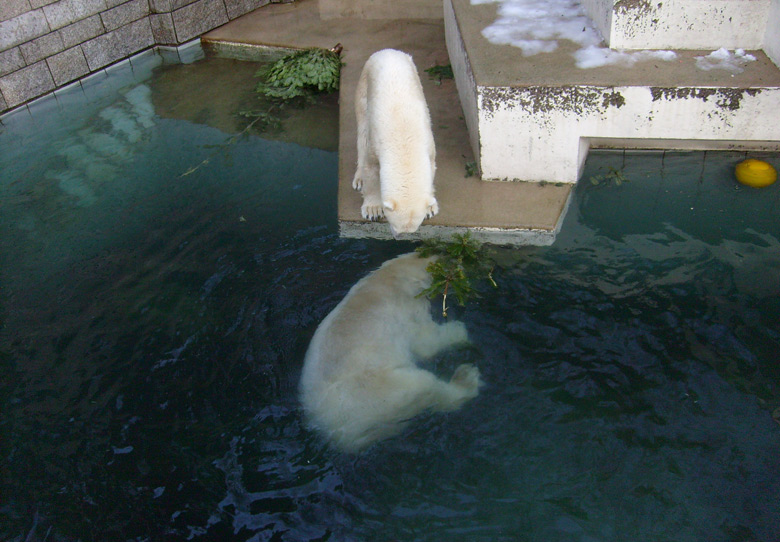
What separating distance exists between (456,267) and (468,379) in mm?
977

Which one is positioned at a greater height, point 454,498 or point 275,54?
point 275,54

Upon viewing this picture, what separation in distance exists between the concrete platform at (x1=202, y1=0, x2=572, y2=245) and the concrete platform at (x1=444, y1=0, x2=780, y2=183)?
288 mm

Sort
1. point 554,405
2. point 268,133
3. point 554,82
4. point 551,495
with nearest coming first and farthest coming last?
point 551,495 < point 554,405 < point 554,82 < point 268,133

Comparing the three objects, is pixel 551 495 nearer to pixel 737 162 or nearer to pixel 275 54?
pixel 737 162

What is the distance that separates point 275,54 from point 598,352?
624 cm

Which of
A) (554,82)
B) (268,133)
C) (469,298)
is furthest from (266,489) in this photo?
(268,133)

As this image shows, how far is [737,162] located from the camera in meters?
5.37

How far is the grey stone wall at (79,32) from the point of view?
7.32 metres

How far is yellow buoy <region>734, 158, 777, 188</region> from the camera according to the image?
5.05 meters

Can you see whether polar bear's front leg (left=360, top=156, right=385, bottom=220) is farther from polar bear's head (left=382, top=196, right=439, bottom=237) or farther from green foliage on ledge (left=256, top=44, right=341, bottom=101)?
green foliage on ledge (left=256, top=44, right=341, bottom=101)

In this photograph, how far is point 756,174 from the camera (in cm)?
505

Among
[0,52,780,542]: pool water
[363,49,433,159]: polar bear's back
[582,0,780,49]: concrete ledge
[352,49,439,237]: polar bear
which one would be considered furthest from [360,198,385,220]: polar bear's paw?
[582,0,780,49]: concrete ledge

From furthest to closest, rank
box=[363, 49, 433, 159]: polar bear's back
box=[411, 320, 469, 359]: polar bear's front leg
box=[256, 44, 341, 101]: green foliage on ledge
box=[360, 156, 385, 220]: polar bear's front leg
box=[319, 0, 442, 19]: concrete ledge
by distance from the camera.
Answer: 1. box=[319, 0, 442, 19]: concrete ledge
2. box=[256, 44, 341, 101]: green foliage on ledge
3. box=[360, 156, 385, 220]: polar bear's front leg
4. box=[363, 49, 433, 159]: polar bear's back
5. box=[411, 320, 469, 359]: polar bear's front leg

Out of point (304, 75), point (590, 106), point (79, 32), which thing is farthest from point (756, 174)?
point (79, 32)
